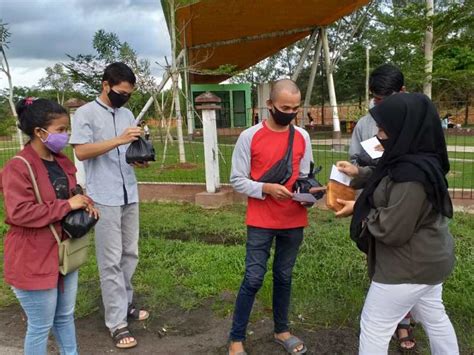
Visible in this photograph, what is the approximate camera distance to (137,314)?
3484 mm

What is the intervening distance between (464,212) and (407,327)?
343cm

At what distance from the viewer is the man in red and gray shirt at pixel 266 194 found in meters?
2.70

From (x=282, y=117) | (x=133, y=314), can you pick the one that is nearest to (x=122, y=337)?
(x=133, y=314)

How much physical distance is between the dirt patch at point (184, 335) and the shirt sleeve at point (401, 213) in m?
1.30

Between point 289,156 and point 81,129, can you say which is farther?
point 81,129

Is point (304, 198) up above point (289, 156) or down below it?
below

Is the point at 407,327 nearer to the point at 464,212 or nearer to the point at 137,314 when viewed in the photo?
the point at 137,314

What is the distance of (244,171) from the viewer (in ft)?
9.19

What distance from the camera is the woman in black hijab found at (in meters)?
1.92

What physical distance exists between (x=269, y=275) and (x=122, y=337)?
144cm

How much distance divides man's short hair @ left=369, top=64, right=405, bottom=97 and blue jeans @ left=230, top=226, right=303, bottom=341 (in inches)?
40.3

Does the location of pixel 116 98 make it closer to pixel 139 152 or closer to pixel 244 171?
pixel 139 152

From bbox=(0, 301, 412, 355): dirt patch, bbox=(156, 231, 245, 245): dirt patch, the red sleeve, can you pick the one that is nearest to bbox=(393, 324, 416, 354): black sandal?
bbox=(0, 301, 412, 355): dirt patch

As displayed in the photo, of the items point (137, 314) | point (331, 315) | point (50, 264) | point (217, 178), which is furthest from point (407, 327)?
point (217, 178)
